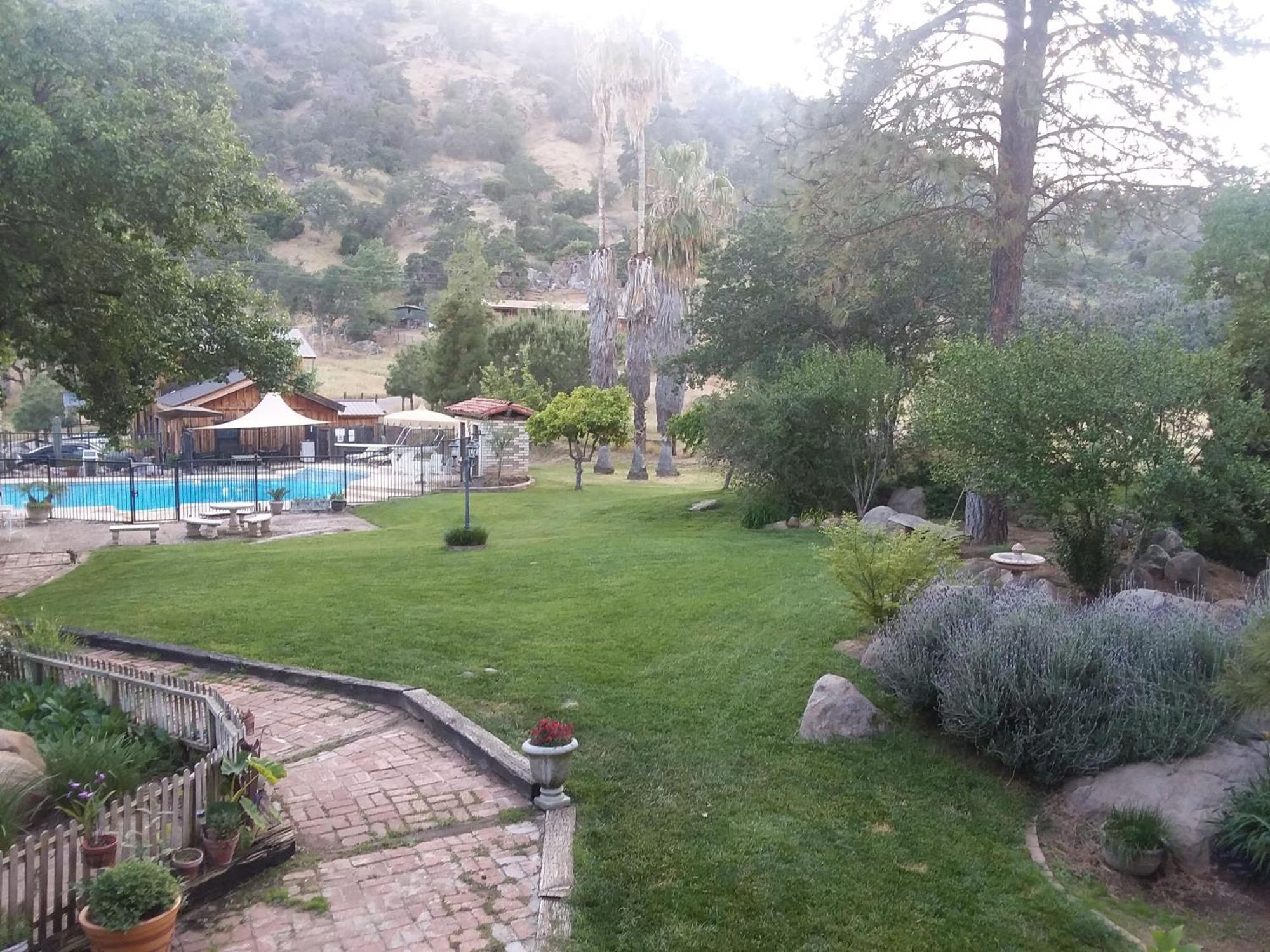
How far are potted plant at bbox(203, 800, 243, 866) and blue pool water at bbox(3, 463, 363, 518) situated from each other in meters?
20.9

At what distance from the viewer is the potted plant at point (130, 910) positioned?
11.6ft

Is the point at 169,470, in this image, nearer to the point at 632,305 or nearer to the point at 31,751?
the point at 632,305

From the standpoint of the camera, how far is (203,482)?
94.5 ft

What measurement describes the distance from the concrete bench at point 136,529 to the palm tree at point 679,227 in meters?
17.4

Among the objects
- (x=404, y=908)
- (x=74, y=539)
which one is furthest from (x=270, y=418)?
(x=404, y=908)

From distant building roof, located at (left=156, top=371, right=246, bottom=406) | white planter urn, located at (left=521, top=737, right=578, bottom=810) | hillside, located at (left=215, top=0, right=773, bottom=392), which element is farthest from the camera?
hillside, located at (left=215, top=0, right=773, bottom=392)

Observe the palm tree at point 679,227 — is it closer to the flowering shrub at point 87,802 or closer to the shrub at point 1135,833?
the shrub at point 1135,833

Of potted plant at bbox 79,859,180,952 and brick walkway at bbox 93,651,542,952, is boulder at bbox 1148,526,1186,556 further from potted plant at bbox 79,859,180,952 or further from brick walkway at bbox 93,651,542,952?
potted plant at bbox 79,859,180,952

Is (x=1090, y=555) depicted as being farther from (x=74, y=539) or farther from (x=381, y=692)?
(x=74, y=539)

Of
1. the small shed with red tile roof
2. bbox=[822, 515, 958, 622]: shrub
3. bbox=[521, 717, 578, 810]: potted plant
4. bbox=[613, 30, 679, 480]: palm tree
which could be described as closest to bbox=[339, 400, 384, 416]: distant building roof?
bbox=[613, 30, 679, 480]: palm tree

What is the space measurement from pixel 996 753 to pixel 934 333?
53.5ft

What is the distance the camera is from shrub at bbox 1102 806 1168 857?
4.74 meters

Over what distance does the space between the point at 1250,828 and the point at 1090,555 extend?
14.3ft

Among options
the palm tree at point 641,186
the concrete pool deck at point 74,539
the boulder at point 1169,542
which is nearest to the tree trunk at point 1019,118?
the boulder at point 1169,542
